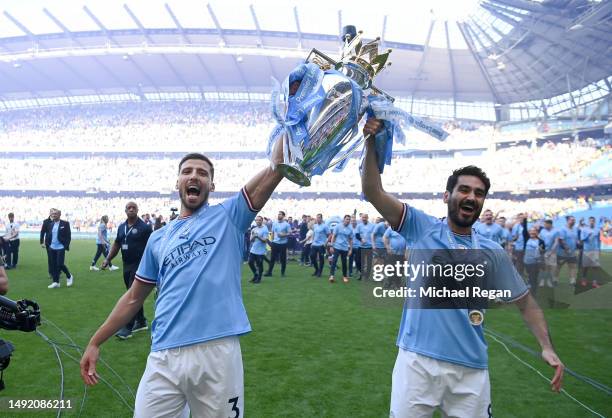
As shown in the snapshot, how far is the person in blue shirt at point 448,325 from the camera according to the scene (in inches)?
88.0

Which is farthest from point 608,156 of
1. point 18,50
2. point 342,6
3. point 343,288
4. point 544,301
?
point 18,50

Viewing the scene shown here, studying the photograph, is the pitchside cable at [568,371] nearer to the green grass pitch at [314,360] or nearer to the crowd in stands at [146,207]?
the green grass pitch at [314,360]

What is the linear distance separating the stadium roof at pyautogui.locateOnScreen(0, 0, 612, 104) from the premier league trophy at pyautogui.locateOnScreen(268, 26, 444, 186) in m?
31.4

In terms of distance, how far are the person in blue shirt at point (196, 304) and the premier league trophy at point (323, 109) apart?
134 mm

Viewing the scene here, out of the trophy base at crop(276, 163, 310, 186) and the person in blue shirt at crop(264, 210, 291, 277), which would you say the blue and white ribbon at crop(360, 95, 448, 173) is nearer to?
the trophy base at crop(276, 163, 310, 186)

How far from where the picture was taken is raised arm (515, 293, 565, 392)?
2.41 metres

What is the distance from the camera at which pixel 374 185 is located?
237 cm

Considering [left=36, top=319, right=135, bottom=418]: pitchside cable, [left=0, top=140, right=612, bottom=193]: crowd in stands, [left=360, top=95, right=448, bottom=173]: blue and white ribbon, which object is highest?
[left=0, top=140, right=612, bottom=193]: crowd in stands

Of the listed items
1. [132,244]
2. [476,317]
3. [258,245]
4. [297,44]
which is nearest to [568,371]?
[476,317]

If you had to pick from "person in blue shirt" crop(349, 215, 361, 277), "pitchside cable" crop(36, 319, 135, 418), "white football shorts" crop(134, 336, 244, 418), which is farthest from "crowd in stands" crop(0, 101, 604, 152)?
"white football shorts" crop(134, 336, 244, 418)

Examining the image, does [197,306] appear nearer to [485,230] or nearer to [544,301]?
[485,230]

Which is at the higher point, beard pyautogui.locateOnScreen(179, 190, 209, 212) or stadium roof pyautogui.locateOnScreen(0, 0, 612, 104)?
stadium roof pyautogui.locateOnScreen(0, 0, 612, 104)

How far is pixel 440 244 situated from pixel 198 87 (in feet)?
173

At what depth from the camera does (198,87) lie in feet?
169
